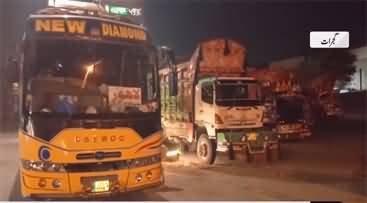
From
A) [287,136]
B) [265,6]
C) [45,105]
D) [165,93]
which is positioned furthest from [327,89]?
[45,105]

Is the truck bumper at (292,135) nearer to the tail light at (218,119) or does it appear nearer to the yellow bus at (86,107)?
the tail light at (218,119)

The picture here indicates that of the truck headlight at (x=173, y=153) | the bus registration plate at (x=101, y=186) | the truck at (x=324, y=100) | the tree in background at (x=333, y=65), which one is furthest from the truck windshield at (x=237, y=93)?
the tree in background at (x=333, y=65)

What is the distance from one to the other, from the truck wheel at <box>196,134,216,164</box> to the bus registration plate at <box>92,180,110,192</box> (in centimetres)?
493

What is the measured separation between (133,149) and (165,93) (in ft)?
19.3

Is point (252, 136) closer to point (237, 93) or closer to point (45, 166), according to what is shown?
point (237, 93)

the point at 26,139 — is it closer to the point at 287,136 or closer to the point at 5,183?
the point at 5,183

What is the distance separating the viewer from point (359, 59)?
861 inches

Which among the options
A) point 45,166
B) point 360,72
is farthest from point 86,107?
point 360,72

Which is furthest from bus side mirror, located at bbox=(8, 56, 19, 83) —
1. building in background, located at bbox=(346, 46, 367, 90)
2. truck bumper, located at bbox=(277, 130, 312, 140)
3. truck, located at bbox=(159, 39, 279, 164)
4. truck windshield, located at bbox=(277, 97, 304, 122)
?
building in background, located at bbox=(346, 46, 367, 90)

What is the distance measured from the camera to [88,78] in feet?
18.9

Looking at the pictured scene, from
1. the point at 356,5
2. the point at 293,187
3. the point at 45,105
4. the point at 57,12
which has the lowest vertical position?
the point at 293,187

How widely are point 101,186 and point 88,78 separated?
1342mm

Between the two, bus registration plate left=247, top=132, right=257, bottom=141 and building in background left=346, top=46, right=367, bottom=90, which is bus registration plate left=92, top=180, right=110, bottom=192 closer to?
bus registration plate left=247, top=132, right=257, bottom=141

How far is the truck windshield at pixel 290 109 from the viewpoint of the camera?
15.0 m
